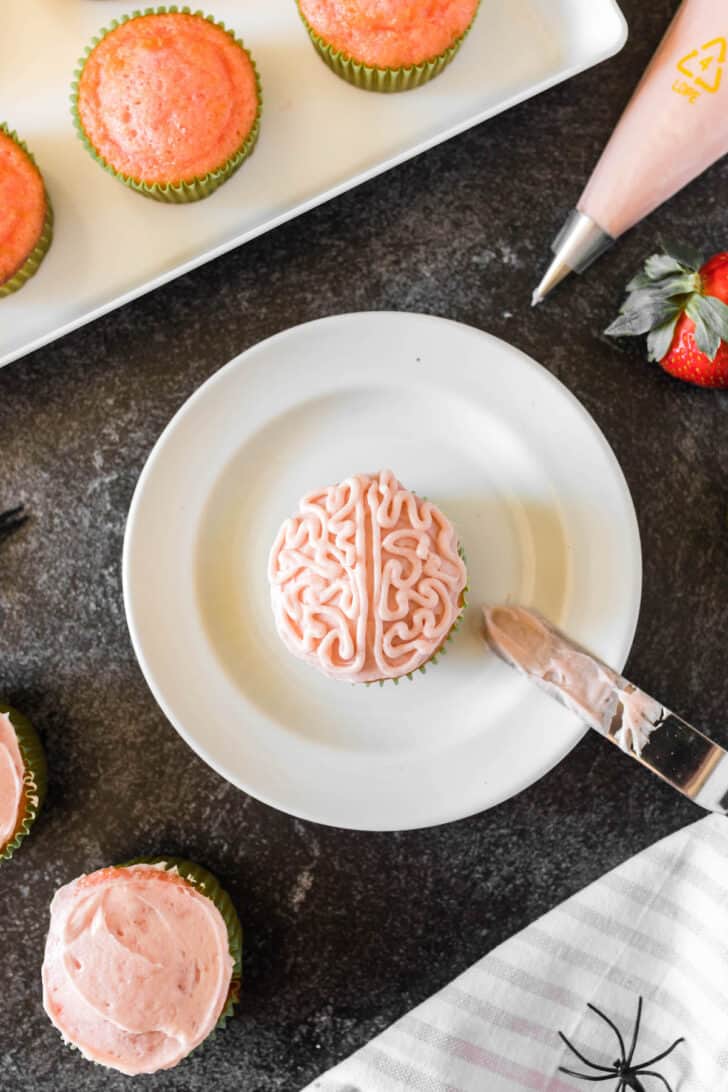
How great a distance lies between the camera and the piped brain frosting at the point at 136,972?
142 centimetres

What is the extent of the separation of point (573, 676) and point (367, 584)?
333 millimetres

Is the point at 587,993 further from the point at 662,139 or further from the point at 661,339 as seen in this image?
the point at 662,139

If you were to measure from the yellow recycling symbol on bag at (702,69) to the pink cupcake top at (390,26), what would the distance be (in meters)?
0.36

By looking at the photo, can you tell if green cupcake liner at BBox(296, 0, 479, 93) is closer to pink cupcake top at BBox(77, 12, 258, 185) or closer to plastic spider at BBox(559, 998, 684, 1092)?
pink cupcake top at BBox(77, 12, 258, 185)

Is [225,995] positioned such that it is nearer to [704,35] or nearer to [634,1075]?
[634,1075]

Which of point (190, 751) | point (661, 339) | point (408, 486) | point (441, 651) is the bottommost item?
point (190, 751)

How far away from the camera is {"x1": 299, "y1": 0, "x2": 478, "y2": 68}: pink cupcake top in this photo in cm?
137

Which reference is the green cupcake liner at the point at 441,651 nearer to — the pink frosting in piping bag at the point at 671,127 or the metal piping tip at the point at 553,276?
the metal piping tip at the point at 553,276

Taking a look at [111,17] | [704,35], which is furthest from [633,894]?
[111,17]

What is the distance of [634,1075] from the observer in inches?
58.9

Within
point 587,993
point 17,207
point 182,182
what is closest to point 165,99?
point 182,182

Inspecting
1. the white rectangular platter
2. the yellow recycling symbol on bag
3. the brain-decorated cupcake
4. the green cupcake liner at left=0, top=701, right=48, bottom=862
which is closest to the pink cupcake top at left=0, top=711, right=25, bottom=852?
the green cupcake liner at left=0, top=701, right=48, bottom=862

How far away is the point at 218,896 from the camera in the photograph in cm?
153

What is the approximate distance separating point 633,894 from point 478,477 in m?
0.73
